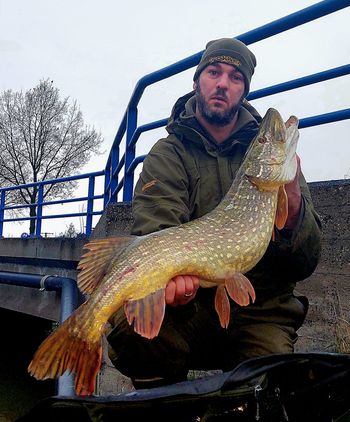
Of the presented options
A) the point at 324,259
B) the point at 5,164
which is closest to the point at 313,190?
the point at 324,259

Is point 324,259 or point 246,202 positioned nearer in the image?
point 246,202

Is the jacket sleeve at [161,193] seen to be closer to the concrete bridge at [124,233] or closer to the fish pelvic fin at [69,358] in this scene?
the fish pelvic fin at [69,358]

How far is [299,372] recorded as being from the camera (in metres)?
1.65

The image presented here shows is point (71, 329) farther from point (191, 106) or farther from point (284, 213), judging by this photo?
point (191, 106)

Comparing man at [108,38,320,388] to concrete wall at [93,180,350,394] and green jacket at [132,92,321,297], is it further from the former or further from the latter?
concrete wall at [93,180,350,394]

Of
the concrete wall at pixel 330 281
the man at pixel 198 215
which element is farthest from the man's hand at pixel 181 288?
the concrete wall at pixel 330 281

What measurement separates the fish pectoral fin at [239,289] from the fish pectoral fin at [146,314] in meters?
0.35

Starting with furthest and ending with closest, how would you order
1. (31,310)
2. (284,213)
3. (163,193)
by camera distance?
(31,310) < (163,193) < (284,213)

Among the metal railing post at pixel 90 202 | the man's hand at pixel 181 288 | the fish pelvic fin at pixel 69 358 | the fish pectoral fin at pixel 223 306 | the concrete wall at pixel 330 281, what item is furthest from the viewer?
the metal railing post at pixel 90 202

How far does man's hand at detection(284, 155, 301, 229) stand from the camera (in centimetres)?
239

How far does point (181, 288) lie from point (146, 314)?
0.66 ft

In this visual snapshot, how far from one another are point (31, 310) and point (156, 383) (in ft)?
11.1

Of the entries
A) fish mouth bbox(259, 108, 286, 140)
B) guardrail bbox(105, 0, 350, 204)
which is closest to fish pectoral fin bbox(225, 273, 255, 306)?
fish mouth bbox(259, 108, 286, 140)

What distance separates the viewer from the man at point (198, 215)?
7.82 ft
